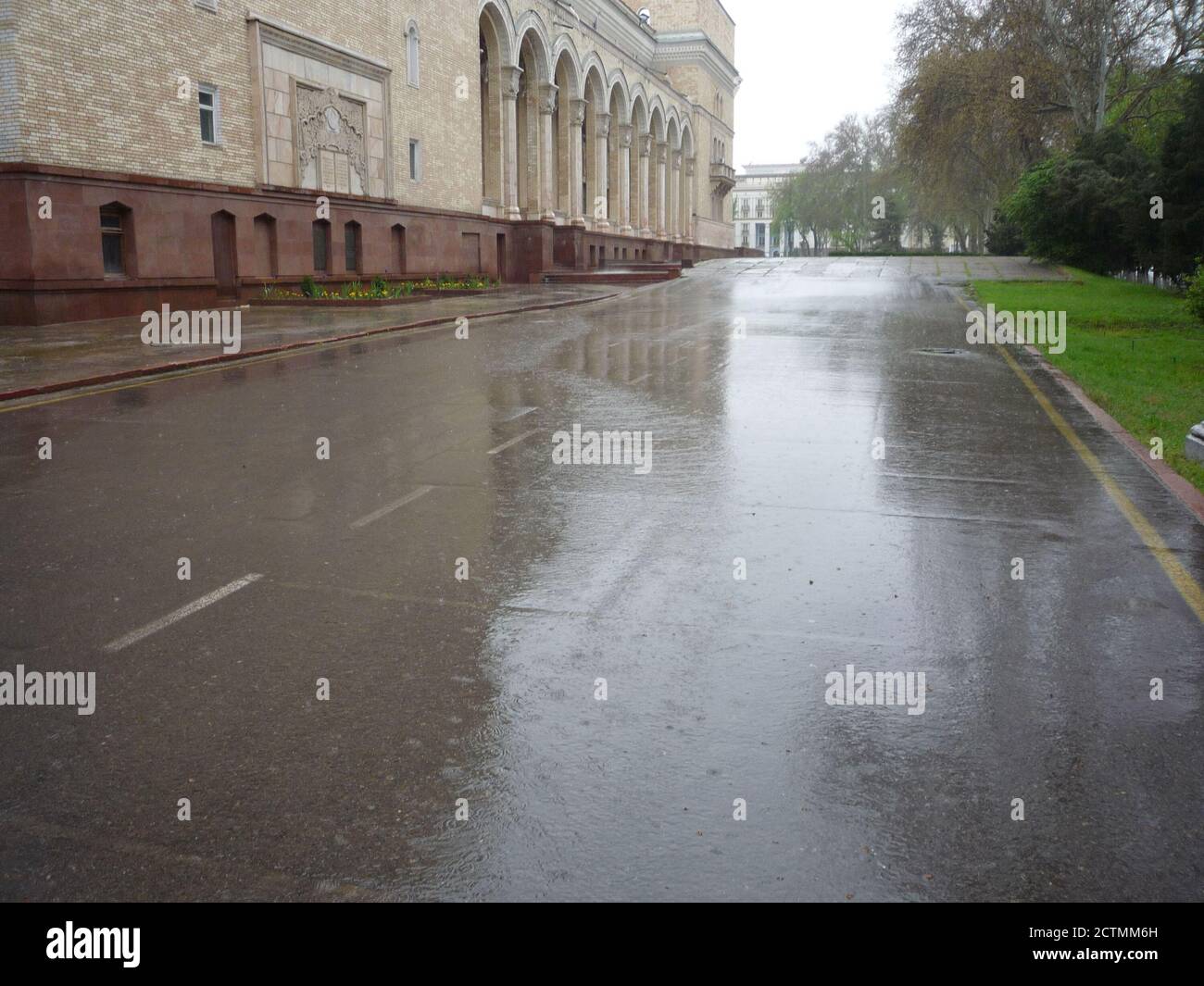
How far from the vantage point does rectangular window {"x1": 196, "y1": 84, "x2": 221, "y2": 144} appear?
28.3 meters

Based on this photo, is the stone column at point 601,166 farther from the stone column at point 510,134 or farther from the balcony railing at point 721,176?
the balcony railing at point 721,176

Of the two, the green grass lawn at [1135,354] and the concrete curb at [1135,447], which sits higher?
the green grass lawn at [1135,354]

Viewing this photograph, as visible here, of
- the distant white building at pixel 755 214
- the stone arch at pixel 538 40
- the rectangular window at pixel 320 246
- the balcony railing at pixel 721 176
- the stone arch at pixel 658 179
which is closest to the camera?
the rectangular window at pixel 320 246

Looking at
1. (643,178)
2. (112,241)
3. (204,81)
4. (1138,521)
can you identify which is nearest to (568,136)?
(643,178)

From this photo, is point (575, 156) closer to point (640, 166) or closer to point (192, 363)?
point (640, 166)

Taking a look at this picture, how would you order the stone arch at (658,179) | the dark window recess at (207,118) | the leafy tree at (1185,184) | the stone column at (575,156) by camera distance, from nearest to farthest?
the leafy tree at (1185,184) → the dark window recess at (207,118) → the stone column at (575,156) → the stone arch at (658,179)

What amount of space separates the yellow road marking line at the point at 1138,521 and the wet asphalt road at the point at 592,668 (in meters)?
0.11

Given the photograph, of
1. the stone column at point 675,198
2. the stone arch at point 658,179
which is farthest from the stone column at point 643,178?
the stone column at point 675,198

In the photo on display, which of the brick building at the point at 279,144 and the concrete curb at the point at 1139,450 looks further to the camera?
the brick building at the point at 279,144

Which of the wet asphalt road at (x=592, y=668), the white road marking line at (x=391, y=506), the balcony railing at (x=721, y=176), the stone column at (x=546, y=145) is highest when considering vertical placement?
the balcony railing at (x=721, y=176)

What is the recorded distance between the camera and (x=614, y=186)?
225 ft

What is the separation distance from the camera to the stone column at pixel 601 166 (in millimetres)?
62125

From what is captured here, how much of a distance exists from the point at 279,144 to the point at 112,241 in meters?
7.45
